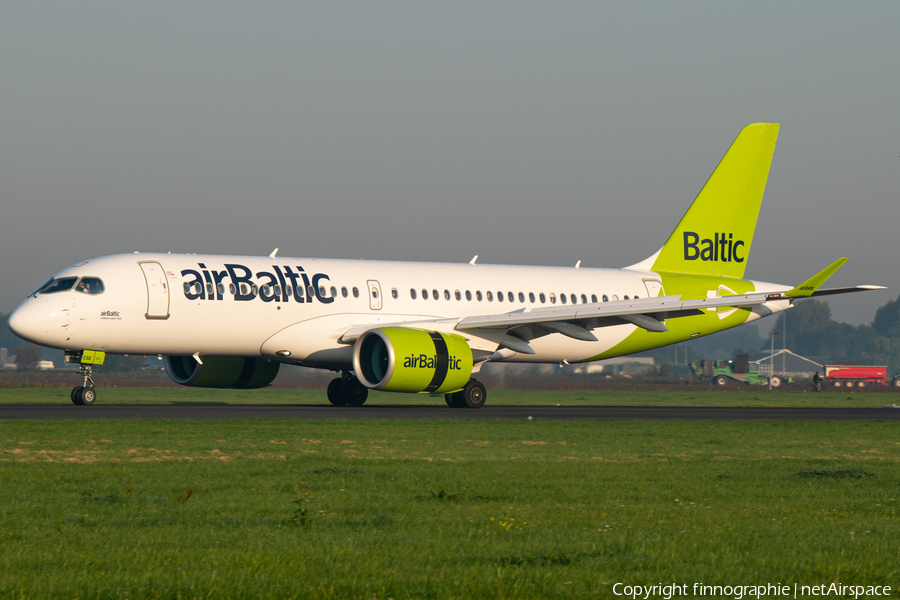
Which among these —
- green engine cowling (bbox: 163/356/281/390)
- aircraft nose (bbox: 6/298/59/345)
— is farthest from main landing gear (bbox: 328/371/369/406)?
aircraft nose (bbox: 6/298/59/345)

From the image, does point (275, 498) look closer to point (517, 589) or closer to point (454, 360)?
point (517, 589)

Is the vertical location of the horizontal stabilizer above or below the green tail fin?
below

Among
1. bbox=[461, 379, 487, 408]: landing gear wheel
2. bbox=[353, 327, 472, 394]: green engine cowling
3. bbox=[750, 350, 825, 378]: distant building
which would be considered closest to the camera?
bbox=[353, 327, 472, 394]: green engine cowling

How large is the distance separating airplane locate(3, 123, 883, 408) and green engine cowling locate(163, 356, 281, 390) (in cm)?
4

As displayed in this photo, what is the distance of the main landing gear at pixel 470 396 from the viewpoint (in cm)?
3102

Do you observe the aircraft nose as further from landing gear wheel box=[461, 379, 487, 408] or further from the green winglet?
the green winglet

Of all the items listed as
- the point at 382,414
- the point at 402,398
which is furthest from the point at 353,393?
the point at 402,398

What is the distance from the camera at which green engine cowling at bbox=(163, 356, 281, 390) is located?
3203 centimetres

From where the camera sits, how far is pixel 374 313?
30.9 meters

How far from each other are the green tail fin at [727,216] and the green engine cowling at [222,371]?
47.5 feet

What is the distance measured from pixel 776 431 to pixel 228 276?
14.9m

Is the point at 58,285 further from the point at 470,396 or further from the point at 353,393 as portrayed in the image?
the point at 470,396

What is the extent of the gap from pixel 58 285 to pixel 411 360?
30.8ft

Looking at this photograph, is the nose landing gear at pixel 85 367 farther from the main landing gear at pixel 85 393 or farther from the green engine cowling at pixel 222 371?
the green engine cowling at pixel 222 371
